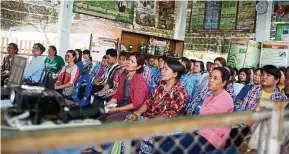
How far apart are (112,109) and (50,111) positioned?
89.6 inches

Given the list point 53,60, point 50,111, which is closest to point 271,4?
point 53,60

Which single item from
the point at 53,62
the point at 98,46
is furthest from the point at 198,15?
the point at 53,62

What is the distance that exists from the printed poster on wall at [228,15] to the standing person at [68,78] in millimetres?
4244

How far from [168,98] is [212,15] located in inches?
230

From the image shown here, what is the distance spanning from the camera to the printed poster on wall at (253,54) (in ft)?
23.5

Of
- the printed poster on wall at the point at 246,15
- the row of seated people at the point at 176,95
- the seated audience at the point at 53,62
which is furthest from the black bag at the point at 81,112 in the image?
the printed poster on wall at the point at 246,15

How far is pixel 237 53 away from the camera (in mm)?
7395

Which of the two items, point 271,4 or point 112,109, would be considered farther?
point 271,4

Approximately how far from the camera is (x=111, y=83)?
5238mm

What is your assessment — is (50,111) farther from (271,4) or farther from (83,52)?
(271,4)

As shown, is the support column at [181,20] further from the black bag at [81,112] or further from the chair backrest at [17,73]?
the black bag at [81,112]

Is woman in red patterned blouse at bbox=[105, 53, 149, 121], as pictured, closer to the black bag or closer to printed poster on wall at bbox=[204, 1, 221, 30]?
the black bag

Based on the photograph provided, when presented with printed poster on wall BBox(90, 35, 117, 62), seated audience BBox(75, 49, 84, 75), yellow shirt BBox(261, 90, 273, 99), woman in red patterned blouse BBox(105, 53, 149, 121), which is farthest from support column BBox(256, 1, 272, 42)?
woman in red patterned blouse BBox(105, 53, 149, 121)

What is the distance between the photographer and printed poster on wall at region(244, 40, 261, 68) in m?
7.15
